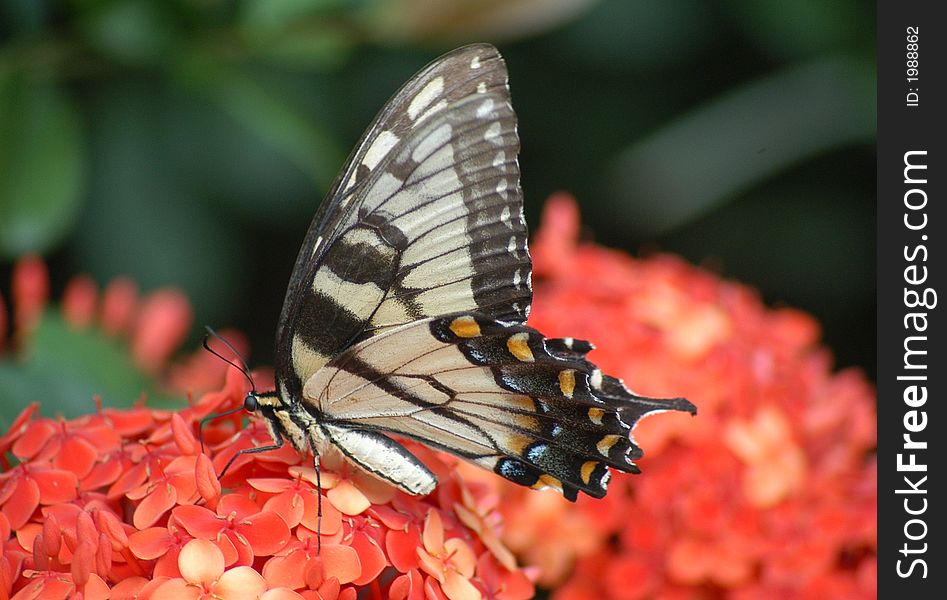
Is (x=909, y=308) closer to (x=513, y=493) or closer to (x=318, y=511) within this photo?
(x=513, y=493)

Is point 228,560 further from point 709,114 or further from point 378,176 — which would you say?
point 709,114

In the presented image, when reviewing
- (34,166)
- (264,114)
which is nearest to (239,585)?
(34,166)

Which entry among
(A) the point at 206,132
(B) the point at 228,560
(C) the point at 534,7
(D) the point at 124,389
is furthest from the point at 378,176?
(A) the point at 206,132

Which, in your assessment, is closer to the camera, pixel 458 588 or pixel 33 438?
pixel 458 588

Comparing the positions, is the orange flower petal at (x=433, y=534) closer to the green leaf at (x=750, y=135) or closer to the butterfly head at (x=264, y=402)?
the butterfly head at (x=264, y=402)

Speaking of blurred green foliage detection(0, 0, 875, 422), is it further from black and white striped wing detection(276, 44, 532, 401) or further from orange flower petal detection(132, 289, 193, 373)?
black and white striped wing detection(276, 44, 532, 401)

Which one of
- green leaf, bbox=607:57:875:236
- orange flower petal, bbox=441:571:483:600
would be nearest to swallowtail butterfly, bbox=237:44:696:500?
orange flower petal, bbox=441:571:483:600
